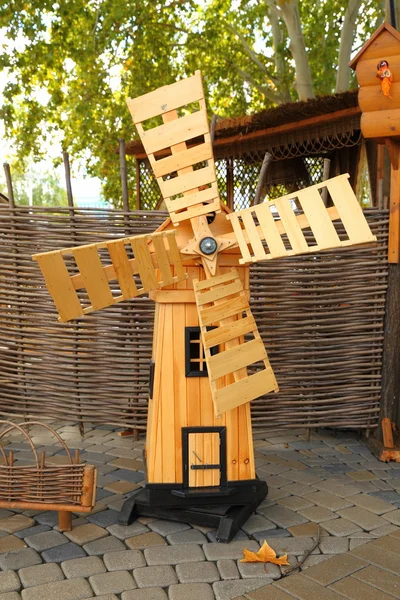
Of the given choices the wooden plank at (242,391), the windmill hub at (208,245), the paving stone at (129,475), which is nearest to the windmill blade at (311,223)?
the windmill hub at (208,245)

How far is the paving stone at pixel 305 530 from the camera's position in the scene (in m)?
3.42

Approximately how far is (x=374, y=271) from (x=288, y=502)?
6.24 feet

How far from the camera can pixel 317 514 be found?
12.1 feet

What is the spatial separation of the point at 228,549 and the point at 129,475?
1196mm

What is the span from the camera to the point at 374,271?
4887 mm

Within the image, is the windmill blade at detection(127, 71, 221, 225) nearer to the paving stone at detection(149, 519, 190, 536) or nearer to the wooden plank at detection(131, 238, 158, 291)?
the wooden plank at detection(131, 238, 158, 291)

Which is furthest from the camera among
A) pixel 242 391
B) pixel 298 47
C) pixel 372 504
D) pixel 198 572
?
pixel 298 47

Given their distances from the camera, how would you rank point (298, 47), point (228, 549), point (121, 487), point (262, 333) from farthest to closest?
point (298, 47) < point (262, 333) < point (121, 487) < point (228, 549)

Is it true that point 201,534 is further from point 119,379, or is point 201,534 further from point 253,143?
point 253,143

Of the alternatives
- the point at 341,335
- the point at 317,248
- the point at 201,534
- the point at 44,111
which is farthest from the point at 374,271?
the point at 44,111

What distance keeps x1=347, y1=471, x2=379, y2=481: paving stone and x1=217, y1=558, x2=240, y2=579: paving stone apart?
4.63 feet

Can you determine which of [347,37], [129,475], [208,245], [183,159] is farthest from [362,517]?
[347,37]

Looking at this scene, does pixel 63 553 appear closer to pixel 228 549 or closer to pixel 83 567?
pixel 83 567

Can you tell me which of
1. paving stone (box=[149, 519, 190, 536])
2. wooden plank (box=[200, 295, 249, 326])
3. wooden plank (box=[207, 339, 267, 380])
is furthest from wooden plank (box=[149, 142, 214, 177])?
paving stone (box=[149, 519, 190, 536])
